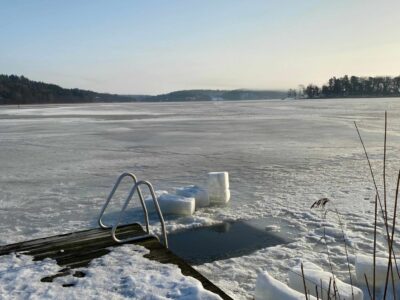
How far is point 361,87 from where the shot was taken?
119m

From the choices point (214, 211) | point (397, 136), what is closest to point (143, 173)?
point (214, 211)

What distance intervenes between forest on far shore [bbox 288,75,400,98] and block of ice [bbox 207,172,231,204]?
118 m

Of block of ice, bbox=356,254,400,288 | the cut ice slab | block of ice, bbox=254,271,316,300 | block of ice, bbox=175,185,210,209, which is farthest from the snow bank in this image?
block of ice, bbox=175,185,210,209

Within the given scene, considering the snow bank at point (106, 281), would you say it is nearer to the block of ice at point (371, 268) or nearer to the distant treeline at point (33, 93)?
the block of ice at point (371, 268)

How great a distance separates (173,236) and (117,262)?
5.91 ft

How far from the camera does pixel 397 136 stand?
55.6 ft

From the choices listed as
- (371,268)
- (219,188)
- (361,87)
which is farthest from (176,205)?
(361,87)

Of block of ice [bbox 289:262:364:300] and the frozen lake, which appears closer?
block of ice [bbox 289:262:364:300]

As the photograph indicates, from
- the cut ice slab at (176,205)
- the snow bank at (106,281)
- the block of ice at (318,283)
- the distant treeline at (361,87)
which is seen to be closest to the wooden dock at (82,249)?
the snow bank at (106,281)

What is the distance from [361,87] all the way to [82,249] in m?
125

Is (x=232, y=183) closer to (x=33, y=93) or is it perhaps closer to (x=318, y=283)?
(x=318, y=283)

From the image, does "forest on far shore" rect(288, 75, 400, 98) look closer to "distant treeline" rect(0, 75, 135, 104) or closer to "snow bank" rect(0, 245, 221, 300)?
"distant treeline" rect(0, 75, 135, 104)

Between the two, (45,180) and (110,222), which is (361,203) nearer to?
(110,222)

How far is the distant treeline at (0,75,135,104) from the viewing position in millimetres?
123062
